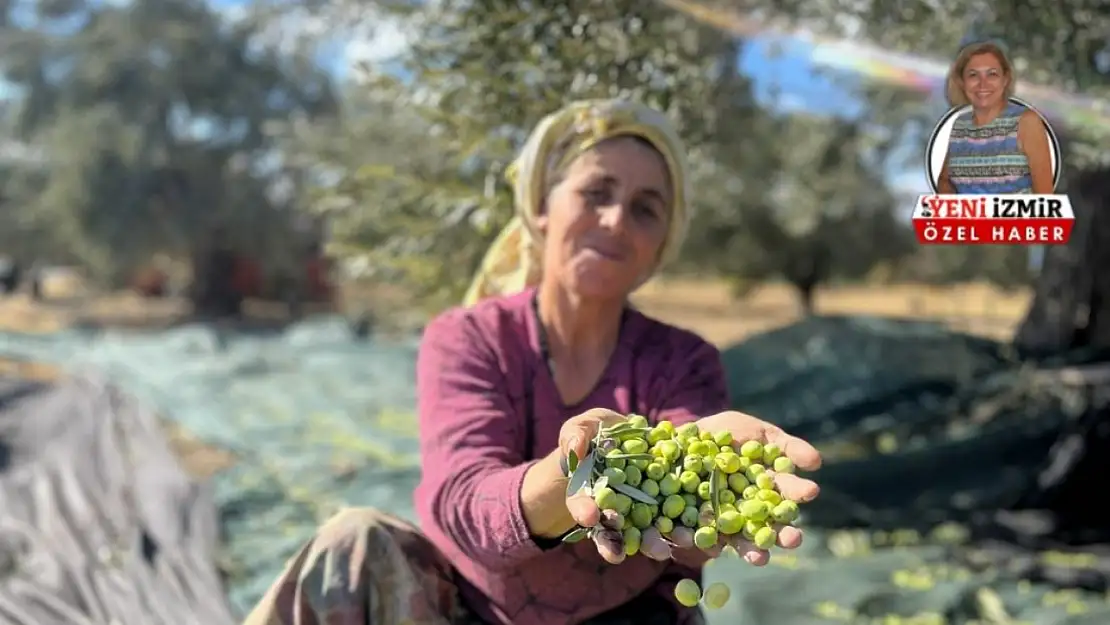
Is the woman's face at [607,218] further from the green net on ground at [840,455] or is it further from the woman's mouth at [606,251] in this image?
the green net on ground at [840,455]

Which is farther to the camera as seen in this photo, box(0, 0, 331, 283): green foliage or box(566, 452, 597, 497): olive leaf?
box(0, 0, 331, 283): green foliage

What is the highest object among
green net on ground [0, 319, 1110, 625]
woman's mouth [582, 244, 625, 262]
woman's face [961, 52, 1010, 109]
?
woman's face [961, 52, 1010, 109]

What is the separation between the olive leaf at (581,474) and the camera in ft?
3.53

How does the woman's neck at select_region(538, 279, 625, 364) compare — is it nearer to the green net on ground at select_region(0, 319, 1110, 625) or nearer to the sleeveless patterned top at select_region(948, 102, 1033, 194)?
the sleeveless patterned top at select_region(948, 102, 1033, 194)

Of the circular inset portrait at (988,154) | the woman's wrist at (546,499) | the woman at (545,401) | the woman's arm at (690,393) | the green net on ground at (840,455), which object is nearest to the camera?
the woman's wrist at (546,499)

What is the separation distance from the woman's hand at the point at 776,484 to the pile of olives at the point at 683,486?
0.01m

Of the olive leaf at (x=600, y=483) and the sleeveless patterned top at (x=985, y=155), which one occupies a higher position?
the sleeveless patterned top at (x=985, y=155)

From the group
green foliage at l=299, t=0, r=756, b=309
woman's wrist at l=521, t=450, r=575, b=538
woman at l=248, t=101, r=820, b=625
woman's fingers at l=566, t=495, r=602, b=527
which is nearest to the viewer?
woman's fingers at l=566, t=495, r=602, b=527

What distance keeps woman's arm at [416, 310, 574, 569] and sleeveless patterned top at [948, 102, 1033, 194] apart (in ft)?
2.87

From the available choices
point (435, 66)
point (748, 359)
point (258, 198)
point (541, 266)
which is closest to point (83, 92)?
point (258, 198)

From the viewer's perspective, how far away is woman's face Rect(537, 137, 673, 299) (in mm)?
1478

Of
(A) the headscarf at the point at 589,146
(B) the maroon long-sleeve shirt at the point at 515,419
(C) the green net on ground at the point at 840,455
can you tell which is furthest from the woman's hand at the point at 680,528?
(C) the green net on ground at the point at 840,455

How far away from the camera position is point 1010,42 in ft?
7.06

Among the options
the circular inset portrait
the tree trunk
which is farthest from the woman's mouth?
the tree trunk
